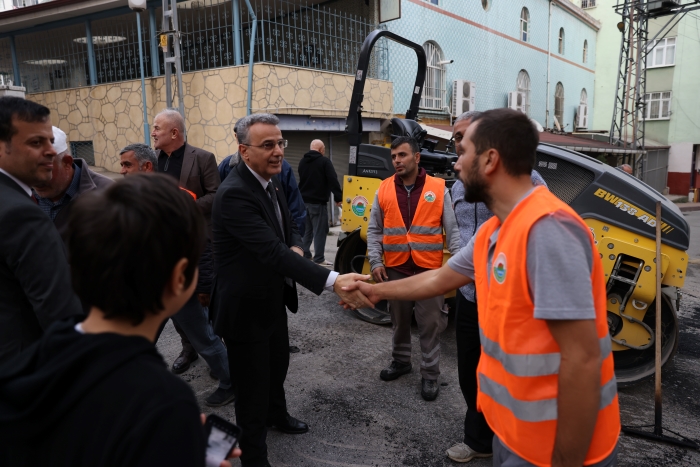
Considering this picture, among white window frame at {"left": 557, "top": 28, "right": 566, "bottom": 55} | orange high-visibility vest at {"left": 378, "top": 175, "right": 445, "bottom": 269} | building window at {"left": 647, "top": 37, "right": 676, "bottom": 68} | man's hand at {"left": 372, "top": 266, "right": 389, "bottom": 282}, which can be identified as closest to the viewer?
orange high-visibility vest at {"left": 378, "top": 175, "right": 445, "bottom": 269}

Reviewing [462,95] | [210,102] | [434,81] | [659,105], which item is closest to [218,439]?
[210,102]

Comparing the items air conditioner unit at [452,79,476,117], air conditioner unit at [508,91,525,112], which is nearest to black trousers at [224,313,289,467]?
air conditioner unit at [452,79,476,117]

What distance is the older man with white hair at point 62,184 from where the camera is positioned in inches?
95.3

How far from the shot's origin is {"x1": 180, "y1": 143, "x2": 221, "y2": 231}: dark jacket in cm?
407

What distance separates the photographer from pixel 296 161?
10.9 metres

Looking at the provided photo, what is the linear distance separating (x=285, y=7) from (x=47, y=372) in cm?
1241

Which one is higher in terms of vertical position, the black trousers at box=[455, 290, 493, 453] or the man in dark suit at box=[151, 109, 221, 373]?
the man in dark suit at box=[151, 109, 221, 373]

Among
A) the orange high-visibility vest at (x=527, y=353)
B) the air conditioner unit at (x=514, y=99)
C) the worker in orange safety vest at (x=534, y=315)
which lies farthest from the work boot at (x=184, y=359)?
the air conditioner unit at (x=514, y=99)

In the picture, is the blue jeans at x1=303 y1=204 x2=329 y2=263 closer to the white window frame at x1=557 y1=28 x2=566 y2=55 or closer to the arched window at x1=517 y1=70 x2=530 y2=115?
the arched window at x1=517 y1=70 x2=530 y2=115

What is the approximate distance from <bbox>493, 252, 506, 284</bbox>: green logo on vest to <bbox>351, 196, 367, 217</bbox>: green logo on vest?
12.4 ft

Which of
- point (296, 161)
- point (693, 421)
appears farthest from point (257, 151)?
point (296, 161)

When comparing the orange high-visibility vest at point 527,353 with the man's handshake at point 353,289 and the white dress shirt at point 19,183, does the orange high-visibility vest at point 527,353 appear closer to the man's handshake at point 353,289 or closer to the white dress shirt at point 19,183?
the man's handshake at point 353,289

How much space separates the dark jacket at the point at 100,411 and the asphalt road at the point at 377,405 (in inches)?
91.9

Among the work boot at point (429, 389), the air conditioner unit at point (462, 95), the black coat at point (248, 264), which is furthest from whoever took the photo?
the air conditioner unit at point (462, 95)
